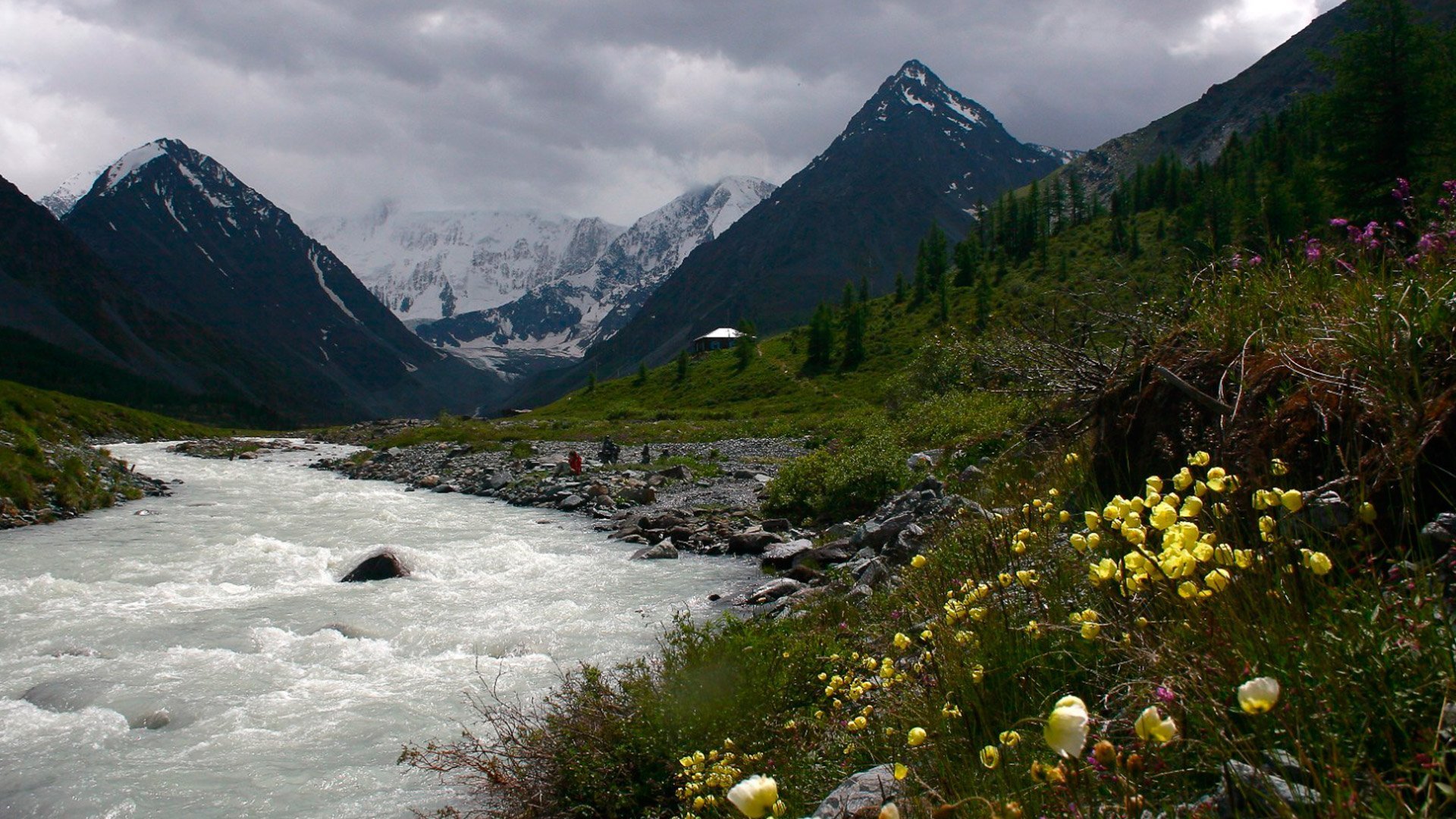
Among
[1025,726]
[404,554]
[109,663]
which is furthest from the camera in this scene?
[404,554]

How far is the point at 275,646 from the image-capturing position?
34.6ft

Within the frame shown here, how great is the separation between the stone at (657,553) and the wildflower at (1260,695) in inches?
599

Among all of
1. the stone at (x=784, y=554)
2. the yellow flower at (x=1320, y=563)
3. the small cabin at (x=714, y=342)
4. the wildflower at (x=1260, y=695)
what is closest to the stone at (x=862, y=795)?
the yellow flower at (x=1320, y=563)

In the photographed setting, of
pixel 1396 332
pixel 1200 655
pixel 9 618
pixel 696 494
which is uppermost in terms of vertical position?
pixel 1396 332

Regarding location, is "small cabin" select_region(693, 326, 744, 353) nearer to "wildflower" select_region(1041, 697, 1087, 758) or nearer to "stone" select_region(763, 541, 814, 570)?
"stone" select_region(763, 541, 814, 570)

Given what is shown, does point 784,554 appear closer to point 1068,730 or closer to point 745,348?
point 1068,730

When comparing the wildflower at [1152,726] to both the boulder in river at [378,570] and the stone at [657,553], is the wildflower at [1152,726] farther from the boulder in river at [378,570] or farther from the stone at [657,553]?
the stone at [657,553]

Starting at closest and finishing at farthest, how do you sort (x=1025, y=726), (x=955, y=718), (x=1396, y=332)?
1. (x=1025, y=726)
2. (x=955, y=718)
3. (x=1396, y=332)

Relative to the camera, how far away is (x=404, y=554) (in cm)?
1578

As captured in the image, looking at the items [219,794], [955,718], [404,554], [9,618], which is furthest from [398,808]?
[404,554]

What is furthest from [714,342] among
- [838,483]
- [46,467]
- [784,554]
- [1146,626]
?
[1146,626]

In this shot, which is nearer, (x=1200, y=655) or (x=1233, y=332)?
(x=1200, y=655)

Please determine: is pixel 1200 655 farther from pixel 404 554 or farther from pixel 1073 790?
pixel 404 554

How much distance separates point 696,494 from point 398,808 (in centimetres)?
1891
